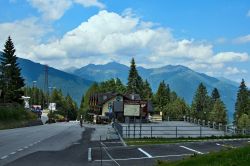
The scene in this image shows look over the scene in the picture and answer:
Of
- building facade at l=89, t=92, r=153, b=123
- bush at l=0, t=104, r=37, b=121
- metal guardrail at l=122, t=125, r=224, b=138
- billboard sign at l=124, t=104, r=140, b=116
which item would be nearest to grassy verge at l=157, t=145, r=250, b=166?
metal guardrail at l=122, t=125, r=224, b=138

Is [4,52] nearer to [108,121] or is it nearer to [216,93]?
[108,121]

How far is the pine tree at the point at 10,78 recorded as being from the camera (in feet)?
338

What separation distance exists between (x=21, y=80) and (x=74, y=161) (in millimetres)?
86432

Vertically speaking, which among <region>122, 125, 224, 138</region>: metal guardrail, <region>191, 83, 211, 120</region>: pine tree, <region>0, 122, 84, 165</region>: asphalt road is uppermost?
<region>191, 83, 211, 120</region>: pine tree

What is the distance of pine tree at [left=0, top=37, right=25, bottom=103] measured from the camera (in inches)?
4050

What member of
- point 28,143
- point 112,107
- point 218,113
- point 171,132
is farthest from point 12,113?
point 218,113

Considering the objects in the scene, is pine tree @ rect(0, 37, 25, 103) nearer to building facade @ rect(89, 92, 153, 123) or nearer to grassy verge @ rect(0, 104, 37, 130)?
grassy verge @ rect(0, 104, 37, 130)

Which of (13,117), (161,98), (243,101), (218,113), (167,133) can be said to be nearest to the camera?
(167,133)

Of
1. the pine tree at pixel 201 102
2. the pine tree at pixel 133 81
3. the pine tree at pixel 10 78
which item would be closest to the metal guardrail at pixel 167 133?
the pine tree at pixel 10 78

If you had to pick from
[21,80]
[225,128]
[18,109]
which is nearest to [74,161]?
[225,128]

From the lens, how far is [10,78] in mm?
106000

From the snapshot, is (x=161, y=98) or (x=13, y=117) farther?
(x=161, y=98)

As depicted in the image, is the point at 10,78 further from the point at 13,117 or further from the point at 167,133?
the point at 167,133

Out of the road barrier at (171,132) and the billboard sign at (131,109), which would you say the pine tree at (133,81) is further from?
the billboard sign at (131,109)
